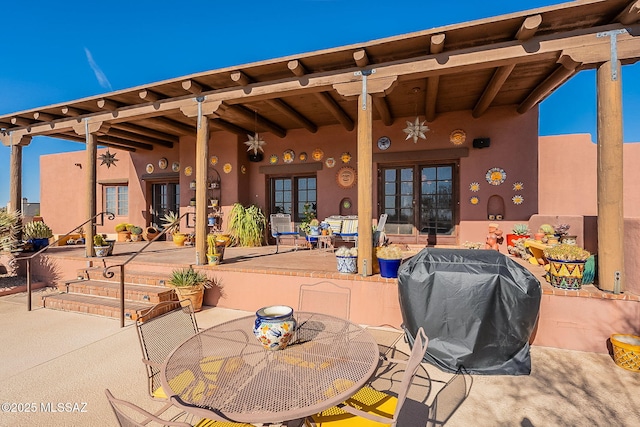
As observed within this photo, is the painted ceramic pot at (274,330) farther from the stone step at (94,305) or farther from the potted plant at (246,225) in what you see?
the potted plant at (246,225)

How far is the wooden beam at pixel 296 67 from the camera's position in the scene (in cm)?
376

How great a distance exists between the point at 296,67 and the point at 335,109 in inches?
68.0

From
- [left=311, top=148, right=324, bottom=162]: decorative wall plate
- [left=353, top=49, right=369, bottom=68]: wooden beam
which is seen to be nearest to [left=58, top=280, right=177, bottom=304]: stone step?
[left=353, top=49, right=369, bottom=68]: wooden beam

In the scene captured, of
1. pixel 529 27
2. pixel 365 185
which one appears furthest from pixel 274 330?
pixel 529 27

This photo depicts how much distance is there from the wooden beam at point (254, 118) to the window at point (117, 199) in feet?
18.6

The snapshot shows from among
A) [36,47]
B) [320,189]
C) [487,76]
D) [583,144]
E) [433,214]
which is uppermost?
[36,47]

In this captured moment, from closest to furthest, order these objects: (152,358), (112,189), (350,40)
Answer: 1. (152,358)
2. (350,40)
3. (112,189)

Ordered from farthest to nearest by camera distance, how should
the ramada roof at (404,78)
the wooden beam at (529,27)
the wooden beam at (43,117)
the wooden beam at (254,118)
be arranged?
the wooden beam at (43,117) → the wooden beam at (254,118) → the ramada roof at (404,78) → the wooden beam at (529,27)

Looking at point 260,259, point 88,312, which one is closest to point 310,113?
point 260,259

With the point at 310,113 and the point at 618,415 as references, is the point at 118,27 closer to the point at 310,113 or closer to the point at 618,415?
the point at 310,113

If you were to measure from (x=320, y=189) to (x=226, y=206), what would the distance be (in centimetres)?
244

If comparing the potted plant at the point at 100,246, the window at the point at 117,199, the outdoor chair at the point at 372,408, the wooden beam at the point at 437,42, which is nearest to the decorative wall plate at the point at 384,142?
the wooden beam at the point at 437,42

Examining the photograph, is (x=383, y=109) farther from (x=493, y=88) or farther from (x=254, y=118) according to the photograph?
(x=254, y=118)

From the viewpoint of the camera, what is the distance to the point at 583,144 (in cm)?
650
